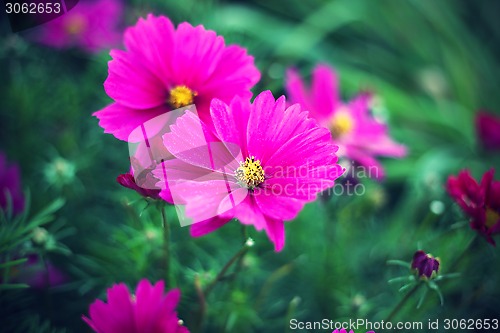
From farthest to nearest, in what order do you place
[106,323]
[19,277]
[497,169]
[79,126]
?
[497,169], [79,126], [19,277], [106,323]

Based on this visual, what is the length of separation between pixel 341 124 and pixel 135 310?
585 millimetres

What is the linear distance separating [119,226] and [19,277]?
0.64 ft

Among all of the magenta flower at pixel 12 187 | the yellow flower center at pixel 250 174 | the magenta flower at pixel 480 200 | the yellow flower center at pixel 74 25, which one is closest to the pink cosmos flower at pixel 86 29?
the yellow flower center at pixel 74 25

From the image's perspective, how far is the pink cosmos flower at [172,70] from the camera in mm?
514

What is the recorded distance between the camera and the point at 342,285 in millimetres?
861

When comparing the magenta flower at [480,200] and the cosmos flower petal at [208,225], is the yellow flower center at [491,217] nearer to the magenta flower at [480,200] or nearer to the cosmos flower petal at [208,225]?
the magenta flower at [480,200]

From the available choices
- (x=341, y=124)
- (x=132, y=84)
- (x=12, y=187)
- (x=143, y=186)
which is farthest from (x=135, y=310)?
(x=341, y=124)

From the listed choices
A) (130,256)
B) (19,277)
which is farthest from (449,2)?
(19,277)

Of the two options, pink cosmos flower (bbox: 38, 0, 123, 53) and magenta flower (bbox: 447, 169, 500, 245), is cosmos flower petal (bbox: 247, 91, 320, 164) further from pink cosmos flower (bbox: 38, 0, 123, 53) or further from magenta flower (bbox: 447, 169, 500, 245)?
pink cosmos flower (bbox: 38, 0, 123, 53)

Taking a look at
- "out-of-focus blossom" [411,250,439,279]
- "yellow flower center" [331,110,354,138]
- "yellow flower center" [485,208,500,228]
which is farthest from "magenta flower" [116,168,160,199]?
"yellow flower center" [331,110,354,138]

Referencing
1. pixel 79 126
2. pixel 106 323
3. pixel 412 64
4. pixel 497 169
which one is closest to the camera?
pixel 106 323

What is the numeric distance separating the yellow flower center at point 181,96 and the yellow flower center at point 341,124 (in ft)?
1.44

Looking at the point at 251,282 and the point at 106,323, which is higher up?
the point at 106,323

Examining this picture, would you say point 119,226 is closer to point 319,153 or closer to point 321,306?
point 321,306
